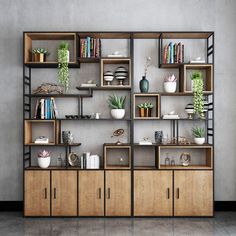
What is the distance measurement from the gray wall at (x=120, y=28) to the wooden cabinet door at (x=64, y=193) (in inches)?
30.0

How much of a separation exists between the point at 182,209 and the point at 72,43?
3032 millimetres

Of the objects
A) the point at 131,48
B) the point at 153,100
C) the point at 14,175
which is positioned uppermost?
the point at 131,48

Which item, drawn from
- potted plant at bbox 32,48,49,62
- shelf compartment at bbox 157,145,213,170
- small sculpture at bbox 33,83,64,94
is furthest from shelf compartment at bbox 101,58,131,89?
shelf compartment at bbox 157,145,213,170

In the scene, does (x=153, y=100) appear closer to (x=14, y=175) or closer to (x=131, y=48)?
(x=131, y=48)

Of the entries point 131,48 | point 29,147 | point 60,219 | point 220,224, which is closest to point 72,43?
point 131,48

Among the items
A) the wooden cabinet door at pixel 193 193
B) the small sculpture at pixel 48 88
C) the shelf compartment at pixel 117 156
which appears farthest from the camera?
the shelf compartment at pixel 117 156

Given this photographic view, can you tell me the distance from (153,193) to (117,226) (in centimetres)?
73

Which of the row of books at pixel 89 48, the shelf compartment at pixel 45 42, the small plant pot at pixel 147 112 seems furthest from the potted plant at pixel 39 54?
the small plant pot at pixel 147 112

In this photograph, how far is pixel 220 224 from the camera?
466 cm

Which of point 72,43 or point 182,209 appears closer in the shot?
point 182,209

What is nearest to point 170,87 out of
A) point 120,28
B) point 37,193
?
point 120,28

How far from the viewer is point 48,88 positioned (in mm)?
5273

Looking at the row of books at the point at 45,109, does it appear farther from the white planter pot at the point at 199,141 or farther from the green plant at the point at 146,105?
the white planter pot at the point at 199,141

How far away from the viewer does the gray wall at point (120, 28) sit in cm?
538
